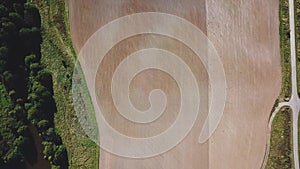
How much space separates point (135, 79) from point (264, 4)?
12.9m

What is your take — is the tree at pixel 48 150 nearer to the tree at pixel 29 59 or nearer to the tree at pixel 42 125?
the tree at pixel 42 125

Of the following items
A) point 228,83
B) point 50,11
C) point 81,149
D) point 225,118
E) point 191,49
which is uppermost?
point 50,11

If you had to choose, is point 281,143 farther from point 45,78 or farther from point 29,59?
point 29,59

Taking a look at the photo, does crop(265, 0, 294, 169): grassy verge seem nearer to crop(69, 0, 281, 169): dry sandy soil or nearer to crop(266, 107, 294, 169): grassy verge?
crop(266, 107, 294, 169): grassy verge

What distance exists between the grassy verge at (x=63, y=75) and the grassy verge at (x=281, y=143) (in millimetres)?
14479

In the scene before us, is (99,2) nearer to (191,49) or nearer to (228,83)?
(191,49)

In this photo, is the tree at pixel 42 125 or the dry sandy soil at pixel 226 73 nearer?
the tree at pixel 42 125

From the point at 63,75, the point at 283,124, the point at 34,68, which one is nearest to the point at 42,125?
the point at 63,75

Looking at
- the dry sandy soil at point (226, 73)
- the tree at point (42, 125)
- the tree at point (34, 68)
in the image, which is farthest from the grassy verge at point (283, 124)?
the tree at point (34, 68)

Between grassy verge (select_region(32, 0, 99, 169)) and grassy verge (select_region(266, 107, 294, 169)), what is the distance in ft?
47.5

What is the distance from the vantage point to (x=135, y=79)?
39531 millimetres

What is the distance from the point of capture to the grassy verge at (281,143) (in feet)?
127

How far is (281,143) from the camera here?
38.8 m

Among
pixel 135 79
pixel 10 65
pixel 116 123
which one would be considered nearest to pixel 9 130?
pixel 10 65
